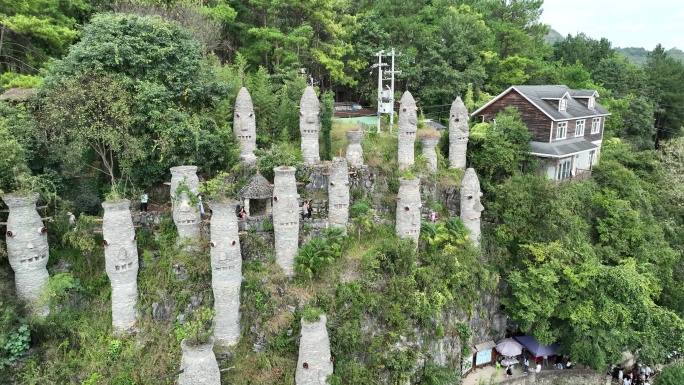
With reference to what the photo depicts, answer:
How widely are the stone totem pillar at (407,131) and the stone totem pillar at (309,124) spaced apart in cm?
443

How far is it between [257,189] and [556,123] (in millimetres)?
18545

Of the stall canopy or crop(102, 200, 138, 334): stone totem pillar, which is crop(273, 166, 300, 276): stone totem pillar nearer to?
crop(102, 200, 138, 334): stone totem pillar

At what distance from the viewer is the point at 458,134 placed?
955 inches

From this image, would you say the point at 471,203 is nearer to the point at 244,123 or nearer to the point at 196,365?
the point at 244,123

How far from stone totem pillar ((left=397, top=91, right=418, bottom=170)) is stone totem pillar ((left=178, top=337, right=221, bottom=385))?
13.2 meters

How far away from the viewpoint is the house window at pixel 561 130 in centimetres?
2677

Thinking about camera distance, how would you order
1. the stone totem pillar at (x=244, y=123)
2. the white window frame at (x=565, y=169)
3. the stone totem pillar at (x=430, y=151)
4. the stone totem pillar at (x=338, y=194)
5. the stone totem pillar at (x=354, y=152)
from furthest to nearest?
the white window frame at (x=565, y=169) < the stone totem pillar at (x=430, y=151) < the stone totem pillar at (x=354, y=152) < the stone totem pillar at (x=244, y=123) < the stone totem pillar at (x=338, y=194)

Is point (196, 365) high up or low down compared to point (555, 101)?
down

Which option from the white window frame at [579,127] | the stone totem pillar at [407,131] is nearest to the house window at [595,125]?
the white window frame at [579,127]

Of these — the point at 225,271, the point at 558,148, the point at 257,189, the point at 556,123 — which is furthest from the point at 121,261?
the point at 556,123

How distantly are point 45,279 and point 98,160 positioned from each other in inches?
248

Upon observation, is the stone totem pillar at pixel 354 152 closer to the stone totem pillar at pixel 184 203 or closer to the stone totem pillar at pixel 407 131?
the stone totem pillar at pixel 407 131

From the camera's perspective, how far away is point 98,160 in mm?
20672

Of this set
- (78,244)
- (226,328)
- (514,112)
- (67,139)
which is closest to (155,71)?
(67,139)
